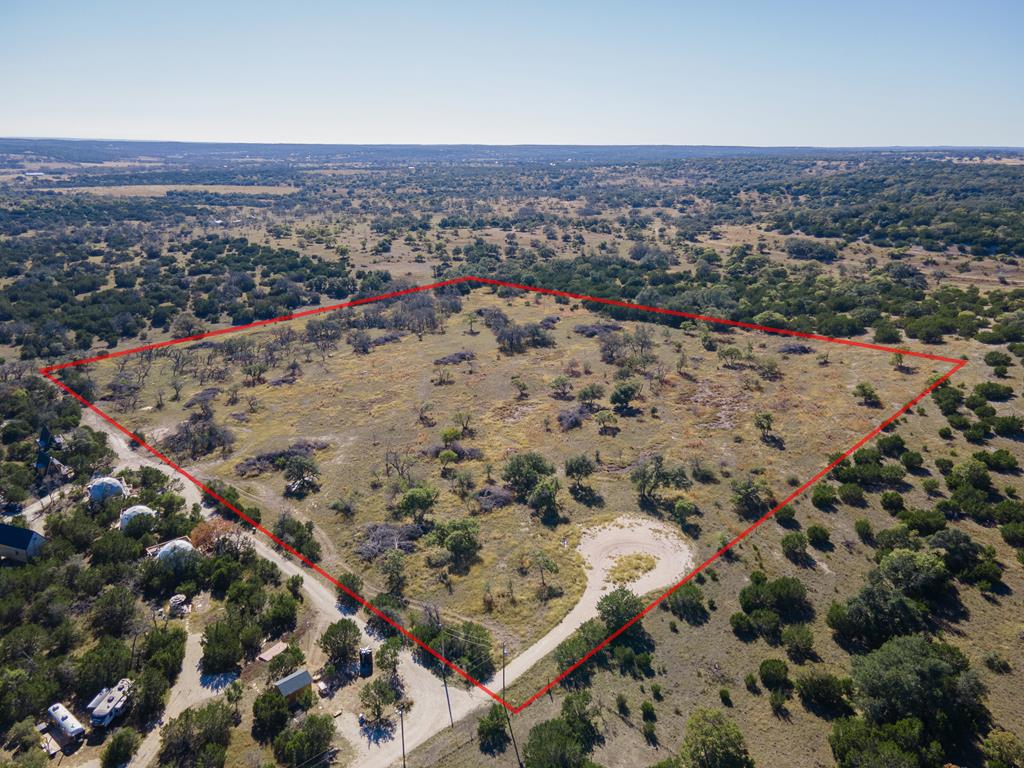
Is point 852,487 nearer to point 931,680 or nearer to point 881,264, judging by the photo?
point 931,680

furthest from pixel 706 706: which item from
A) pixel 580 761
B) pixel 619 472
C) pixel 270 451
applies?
pixel 270 451

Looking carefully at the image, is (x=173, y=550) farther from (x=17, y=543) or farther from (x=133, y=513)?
(x=17, y=543)

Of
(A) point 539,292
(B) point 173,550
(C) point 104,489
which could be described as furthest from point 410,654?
(A) point 539,292

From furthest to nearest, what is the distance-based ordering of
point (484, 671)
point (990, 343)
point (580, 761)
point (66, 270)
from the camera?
1. point (66, 270)
2. point (990, 343)
3. point (484, 671)
4. point (580, 761)

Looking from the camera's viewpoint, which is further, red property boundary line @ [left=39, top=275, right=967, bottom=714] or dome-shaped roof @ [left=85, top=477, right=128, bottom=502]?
dome-shaped roof @ [left=85, top=477, right=128, bottom=502]

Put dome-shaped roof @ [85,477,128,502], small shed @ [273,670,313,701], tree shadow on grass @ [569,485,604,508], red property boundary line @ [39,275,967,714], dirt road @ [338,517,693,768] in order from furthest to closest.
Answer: tree shadow on grass @ [569,485,604,508]
dome-shaped roof @ [85,477,128,502]
red property boundary line @ [39,275,967,714]
small shed @ [273,670,313,701]
dirt road @ [338,517,693,768]

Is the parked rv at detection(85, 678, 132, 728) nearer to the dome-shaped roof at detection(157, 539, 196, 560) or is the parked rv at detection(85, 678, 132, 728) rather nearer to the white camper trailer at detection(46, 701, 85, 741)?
the white camper trailer at detection(46, 701, 85, 741)

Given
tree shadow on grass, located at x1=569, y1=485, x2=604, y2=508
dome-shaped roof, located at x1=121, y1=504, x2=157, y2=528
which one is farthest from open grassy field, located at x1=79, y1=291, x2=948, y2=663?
dome-shaped roof, located at x1=121, y1=504, x2=157, y2=528
